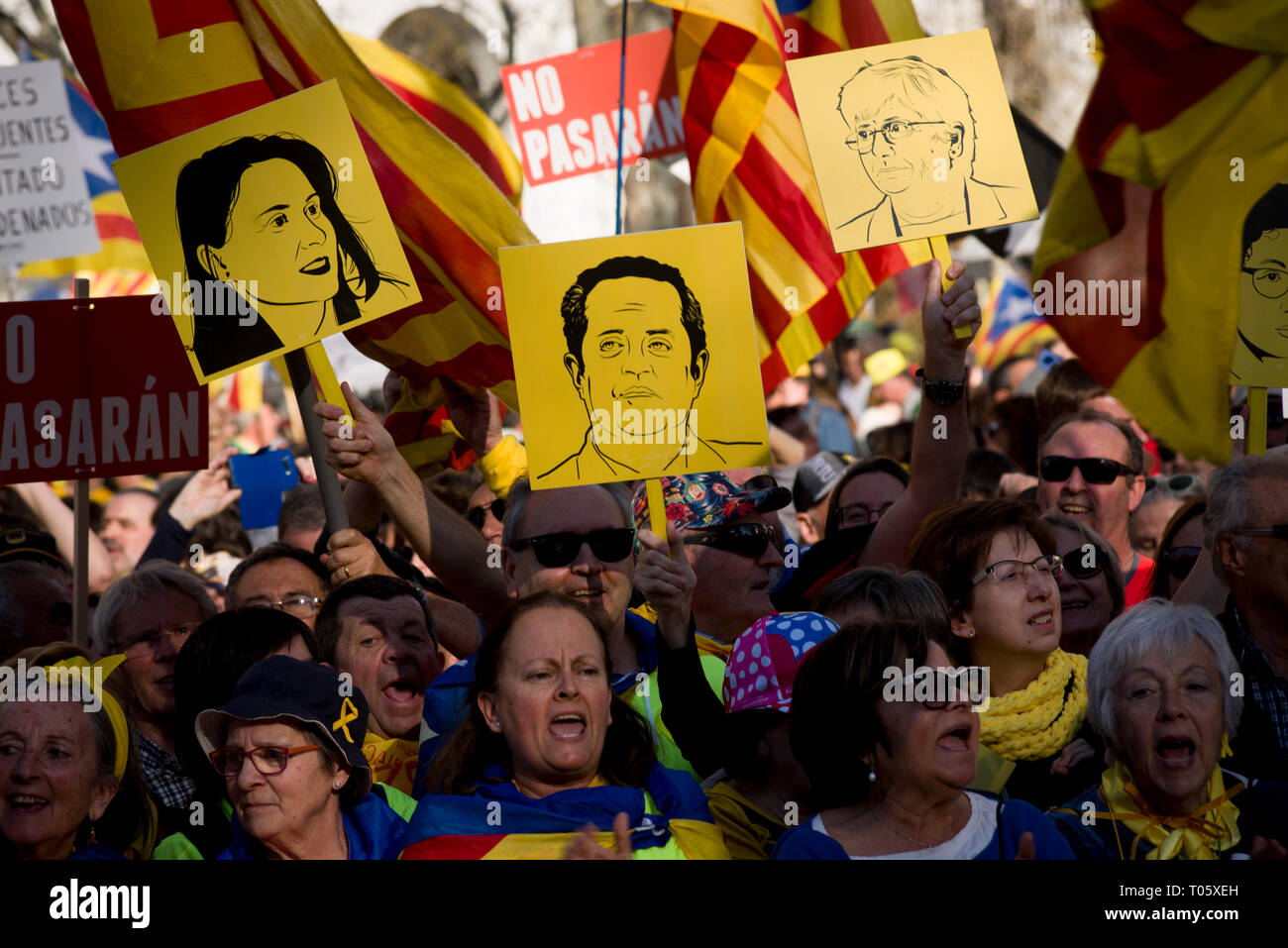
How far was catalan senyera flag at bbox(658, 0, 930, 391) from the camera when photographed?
5.53 metres

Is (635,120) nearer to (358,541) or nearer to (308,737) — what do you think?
(358,541)

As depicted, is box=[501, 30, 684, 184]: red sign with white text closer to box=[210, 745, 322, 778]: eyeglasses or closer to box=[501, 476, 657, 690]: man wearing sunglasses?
box=[501, 476, 657, 690]: man wearing sunglasses

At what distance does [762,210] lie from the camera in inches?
221

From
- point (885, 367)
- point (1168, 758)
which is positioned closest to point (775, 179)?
point (1168, 758)

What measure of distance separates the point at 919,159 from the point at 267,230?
162 cm

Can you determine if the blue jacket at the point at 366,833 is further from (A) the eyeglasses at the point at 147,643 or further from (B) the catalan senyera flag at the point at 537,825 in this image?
(A) the eyeglasses at the point at 147,643

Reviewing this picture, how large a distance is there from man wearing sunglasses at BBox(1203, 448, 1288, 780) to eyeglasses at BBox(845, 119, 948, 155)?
1148 millimetres

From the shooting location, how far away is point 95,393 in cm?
448

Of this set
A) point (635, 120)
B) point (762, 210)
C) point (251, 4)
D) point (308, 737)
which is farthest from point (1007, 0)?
point (308, 737)

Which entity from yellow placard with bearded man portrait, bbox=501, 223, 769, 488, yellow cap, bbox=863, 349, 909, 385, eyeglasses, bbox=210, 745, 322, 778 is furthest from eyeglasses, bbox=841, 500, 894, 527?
yellow cap, bbox=863, 349, 909, 385

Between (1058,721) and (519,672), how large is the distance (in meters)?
1.26

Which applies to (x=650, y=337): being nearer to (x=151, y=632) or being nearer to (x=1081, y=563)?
(x=1081, y=563)

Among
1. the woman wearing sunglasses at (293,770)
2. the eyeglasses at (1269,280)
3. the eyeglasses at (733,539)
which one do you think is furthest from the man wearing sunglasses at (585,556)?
the eyeglasses at (1269,280)
